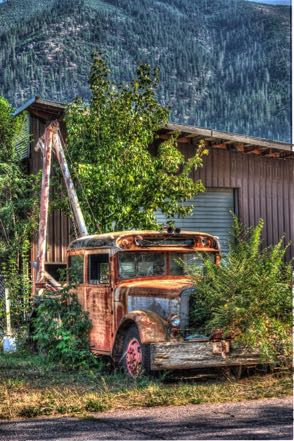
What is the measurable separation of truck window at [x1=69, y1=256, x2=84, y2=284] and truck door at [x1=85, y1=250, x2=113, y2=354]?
0.22 m

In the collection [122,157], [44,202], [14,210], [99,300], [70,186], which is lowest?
[99,300]

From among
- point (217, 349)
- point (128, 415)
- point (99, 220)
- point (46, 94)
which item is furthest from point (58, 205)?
point (128, 415)

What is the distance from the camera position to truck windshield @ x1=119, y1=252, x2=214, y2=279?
32.0 feet

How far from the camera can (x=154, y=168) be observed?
53.1 ft

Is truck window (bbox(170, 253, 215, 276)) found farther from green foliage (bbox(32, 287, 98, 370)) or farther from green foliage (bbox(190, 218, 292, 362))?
green foliage (bbox(32, 287, 98, 370))

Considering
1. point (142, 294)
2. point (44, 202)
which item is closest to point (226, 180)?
point (44, 202)

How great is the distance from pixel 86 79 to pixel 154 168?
3.09 metres

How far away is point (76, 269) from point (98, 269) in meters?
0.64

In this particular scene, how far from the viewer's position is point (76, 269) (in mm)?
10664

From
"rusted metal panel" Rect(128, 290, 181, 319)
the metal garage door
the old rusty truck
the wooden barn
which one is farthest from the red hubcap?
the metal garage door

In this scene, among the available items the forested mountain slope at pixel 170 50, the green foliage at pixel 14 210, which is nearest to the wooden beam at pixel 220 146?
the forested mountain slope at pixel 170 50

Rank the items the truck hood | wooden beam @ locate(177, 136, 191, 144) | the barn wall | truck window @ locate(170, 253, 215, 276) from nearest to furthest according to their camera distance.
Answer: the truck hood < truck window @ locate(170, 253, 215, 276) < wooden beam @ locate(177, 136, 191, 144) < the barn wall

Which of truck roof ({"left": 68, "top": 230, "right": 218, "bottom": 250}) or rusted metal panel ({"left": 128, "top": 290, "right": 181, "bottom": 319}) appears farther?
truck roof ({"left": 68, "top": 230, "right": 218, "bottom": 250})

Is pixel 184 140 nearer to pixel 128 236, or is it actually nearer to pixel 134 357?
pixel 128 236
